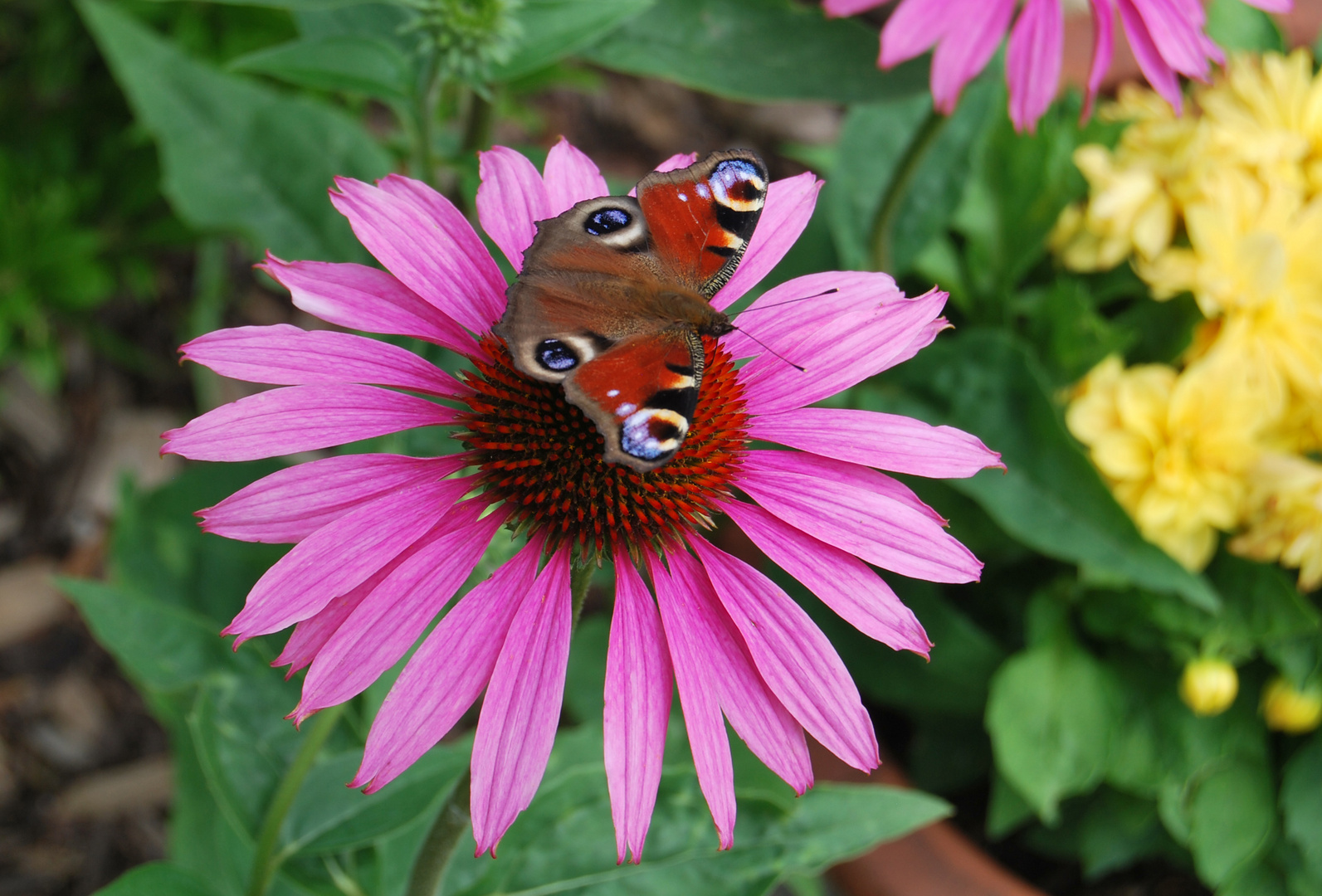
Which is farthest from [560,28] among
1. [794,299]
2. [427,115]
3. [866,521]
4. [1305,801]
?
[1305,801]

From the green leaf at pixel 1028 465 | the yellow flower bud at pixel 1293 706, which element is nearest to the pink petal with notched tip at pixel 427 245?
the green leaf at pixel 1028 465

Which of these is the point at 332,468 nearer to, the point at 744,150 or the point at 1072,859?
the point at 744,150

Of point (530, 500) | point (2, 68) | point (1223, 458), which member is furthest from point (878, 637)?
point (2, 68)

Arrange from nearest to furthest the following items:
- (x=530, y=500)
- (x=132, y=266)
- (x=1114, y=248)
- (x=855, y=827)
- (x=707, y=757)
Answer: (x=707, y=757), (x=530, y=500), (x=855, y=827), (x=1114, y=248), (x=132, y=266)

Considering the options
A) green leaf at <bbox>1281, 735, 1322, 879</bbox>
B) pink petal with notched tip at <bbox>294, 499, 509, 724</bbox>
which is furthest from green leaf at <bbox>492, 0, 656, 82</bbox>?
green leaf at <bbox>1281, 735, 1322, 879</bbox>

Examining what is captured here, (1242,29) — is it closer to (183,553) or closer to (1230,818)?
(1230,818)

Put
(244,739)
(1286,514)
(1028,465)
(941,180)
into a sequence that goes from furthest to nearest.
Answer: (941,180) < (1028,465) < (1286,514) < (244,739)
